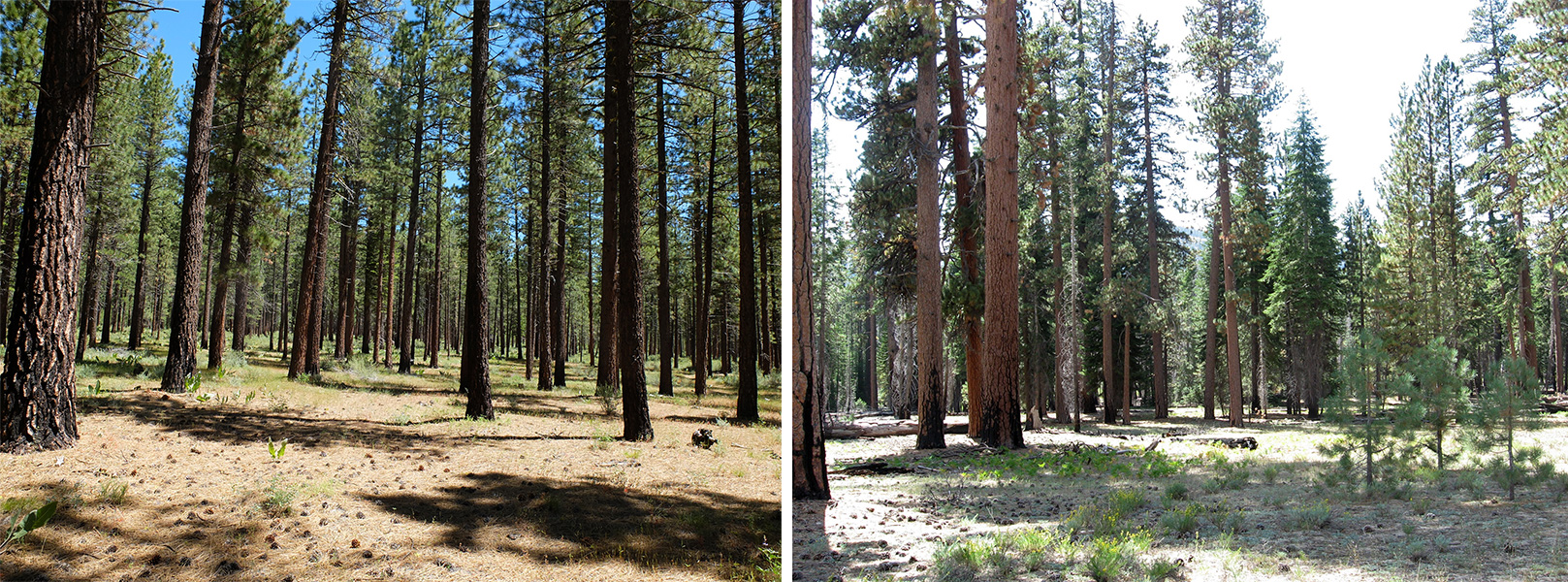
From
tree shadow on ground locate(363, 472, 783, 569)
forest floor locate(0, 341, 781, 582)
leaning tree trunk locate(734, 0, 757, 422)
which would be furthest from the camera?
leaning tree trunk locate(734, 0, 757, 422)

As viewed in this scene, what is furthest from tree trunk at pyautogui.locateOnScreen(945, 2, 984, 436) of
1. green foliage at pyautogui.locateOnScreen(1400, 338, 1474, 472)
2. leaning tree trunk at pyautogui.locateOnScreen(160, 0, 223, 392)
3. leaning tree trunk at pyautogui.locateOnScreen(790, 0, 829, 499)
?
leaning tree trunk at pyautogui.locateOnScreen(160, 0, 223, 392)

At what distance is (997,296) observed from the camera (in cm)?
877

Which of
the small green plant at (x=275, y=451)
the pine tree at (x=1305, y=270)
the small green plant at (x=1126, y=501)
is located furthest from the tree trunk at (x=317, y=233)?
the pine tree at (x=1305, y=270)

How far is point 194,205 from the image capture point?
700cm

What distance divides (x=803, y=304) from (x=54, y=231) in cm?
403

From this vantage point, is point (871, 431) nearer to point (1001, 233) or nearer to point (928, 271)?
point (928, 271)

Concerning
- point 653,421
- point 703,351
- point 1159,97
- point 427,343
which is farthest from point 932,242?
point 427,343

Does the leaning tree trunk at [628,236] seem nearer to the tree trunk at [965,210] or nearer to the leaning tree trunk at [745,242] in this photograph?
the leaning tree trunk at [745,242]

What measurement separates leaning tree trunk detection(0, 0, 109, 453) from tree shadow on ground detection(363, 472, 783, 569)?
1.80m

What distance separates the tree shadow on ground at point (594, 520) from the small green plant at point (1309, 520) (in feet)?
8.74

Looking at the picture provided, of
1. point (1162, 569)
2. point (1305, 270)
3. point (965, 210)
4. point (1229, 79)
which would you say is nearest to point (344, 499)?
point (1162, 569)

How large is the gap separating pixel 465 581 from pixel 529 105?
11718 mm

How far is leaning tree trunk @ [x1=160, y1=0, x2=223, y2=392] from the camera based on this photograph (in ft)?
20.4

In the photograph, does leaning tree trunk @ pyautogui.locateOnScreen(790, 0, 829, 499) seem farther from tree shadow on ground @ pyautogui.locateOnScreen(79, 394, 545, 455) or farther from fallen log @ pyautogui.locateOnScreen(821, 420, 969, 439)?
fallen log @ pyautogui.locateOnScreen(821, 420, 969, 439)
